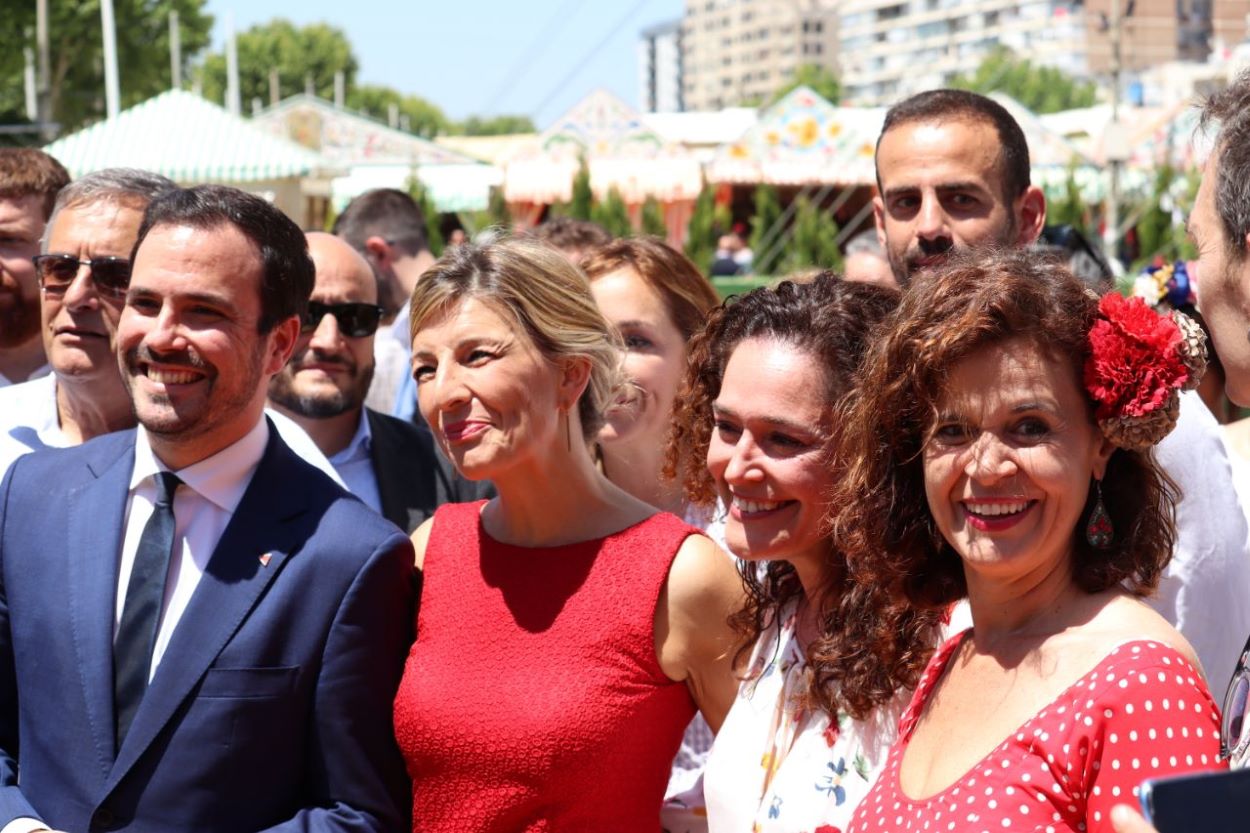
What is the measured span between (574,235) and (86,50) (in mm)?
33250

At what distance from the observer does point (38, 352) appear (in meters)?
5.09

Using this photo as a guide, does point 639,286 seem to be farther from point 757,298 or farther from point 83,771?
point 83,771

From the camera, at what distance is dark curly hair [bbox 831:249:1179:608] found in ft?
8.17

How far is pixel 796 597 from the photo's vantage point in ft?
10.6

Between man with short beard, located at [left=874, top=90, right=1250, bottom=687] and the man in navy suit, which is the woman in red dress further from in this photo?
man with short beard, located at [left=874, top=90, right=1250, bottom=687]

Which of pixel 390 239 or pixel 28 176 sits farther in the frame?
pixel 390 239

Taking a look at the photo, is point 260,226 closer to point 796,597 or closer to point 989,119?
point 796,597

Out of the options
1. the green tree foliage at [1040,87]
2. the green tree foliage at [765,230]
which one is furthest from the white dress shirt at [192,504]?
the green tree foliage at [1040,87]

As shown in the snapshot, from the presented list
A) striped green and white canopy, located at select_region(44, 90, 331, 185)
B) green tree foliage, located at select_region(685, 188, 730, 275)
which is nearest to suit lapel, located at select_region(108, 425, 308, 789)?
striped green and white canopy, located at select_region(44, 90, 331, 185)

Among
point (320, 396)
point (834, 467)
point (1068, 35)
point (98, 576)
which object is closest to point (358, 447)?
point (320, 396)

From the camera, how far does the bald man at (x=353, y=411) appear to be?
485 cm

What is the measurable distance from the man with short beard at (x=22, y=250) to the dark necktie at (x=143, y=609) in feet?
6.40

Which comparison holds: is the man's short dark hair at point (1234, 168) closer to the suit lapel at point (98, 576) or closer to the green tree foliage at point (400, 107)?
the suit lapel at point (98, 576)

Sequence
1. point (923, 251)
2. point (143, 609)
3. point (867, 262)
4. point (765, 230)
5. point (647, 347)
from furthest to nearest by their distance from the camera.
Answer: point (765, 230), point (867, 262), point (647, 347), point (923, 251), point (143, 609)
